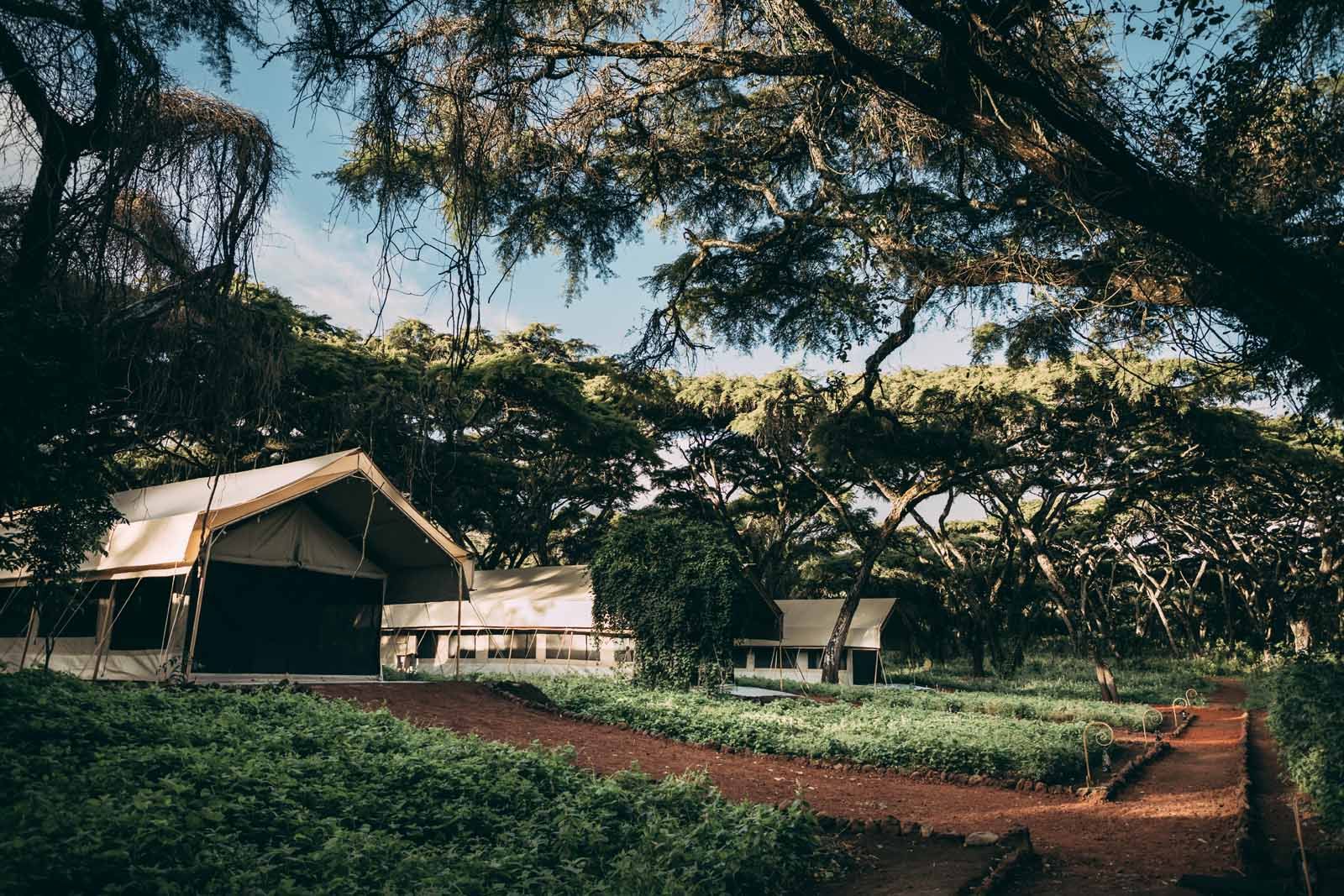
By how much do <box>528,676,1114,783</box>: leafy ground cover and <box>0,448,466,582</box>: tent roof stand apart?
3.86 metres

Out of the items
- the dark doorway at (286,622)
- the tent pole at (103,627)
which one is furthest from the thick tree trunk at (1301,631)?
the tent pole at (103,627)

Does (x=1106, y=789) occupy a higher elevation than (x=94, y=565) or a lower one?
lower

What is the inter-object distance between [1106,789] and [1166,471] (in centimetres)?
1336

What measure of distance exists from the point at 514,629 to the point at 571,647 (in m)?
1.90

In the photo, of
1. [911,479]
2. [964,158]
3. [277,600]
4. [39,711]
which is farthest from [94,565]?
[911,479]

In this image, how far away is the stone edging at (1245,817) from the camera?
659 cm

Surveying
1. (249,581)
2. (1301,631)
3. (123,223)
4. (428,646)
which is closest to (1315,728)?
(123,223)

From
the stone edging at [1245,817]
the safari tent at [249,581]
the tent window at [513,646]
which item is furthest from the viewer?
the tent window at [513,646]

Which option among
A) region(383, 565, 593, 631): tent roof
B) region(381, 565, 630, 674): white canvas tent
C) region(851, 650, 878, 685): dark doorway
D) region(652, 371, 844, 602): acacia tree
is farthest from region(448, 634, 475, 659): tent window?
region(851, 650, 878, 685): dark doorway

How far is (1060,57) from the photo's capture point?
523cm

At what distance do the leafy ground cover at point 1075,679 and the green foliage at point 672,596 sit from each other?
11.1m

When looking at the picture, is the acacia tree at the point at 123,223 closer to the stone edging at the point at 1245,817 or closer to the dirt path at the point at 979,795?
the dirt path at the point at 979,795

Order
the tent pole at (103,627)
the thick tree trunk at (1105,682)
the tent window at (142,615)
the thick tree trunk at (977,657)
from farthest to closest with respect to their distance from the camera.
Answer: the thick tree trunk at (977,657) < the thick tree trunk at (1105,682) < the tent window at (142,615) < the tent pole at (103,627)

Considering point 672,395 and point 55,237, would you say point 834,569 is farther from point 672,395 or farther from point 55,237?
point 55,237
